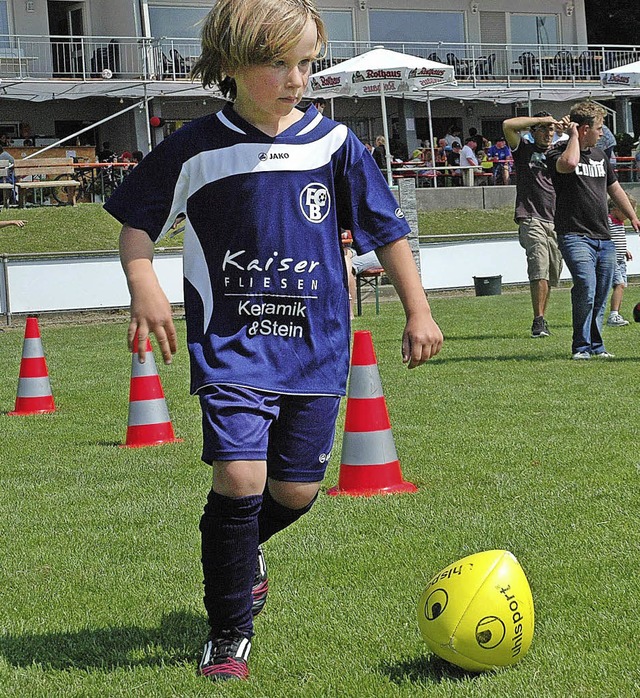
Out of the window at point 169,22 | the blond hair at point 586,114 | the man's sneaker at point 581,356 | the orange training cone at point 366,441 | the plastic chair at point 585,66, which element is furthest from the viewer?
the plastic chair at point 585,66

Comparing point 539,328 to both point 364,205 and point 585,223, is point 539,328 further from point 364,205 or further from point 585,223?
point 364,205

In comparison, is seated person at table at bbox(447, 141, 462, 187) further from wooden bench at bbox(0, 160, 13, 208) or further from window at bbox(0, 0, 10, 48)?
window at bbox(0, 0, 10, 48)

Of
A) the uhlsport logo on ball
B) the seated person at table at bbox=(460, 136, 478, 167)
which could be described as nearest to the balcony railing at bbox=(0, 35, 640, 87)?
the seated person at table at bbox=(460, 136, 478, 167)

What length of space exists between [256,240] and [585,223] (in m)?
7.75

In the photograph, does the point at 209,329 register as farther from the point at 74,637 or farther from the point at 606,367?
the point at 606,367

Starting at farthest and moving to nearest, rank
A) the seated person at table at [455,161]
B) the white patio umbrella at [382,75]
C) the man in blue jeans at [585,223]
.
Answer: the seated person at table at [455,161]
the white patio umbrella at [382,75]
the man in blue jeans at [585,223]

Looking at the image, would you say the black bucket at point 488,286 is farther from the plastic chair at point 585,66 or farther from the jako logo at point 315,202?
the plastic chair at point 585,66

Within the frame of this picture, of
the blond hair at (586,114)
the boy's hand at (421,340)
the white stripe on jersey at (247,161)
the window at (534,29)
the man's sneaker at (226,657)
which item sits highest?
the window at (534,29)

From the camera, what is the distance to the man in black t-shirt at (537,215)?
12672 millimetres

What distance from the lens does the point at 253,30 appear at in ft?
10.9

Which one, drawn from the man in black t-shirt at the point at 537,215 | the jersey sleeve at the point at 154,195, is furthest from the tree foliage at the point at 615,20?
the jersey sleeve at the point at 154,195

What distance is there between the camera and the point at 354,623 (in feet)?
12.6

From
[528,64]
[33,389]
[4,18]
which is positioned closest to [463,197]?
[528,64]

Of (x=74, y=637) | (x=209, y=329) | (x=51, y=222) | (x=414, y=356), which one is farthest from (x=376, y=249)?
(x=51, y=222)
